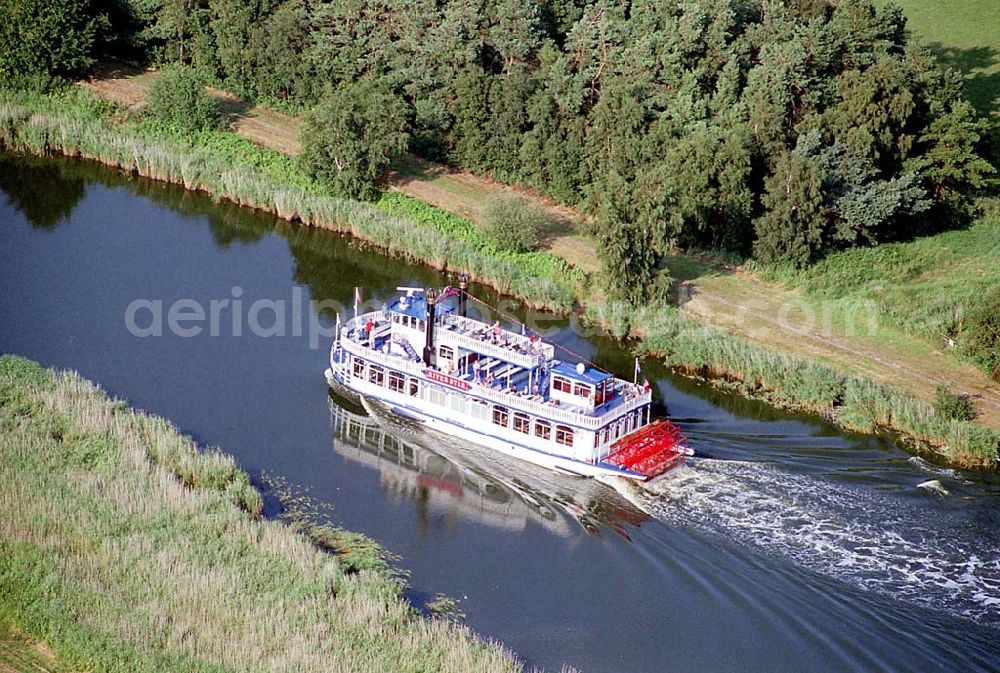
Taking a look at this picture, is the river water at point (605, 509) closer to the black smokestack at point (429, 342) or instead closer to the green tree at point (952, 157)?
the black smokestack at point (429, 342)

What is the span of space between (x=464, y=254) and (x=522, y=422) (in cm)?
1913

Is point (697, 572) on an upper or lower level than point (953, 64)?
lower

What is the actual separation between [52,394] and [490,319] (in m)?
22.0

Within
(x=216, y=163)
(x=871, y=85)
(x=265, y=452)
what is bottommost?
(x=265, y=452)

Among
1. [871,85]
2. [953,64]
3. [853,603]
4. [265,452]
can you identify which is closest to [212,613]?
[265,452]

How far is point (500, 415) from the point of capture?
5453cm

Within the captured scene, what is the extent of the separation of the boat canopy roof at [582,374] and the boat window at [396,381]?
6704 mm

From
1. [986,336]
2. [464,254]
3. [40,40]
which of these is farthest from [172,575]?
[40,40]

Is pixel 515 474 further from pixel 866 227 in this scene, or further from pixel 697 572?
pixel 866 227

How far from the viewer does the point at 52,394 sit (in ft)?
175

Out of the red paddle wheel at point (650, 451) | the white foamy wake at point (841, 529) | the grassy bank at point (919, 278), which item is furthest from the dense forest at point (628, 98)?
the white foamy wake at point (841, 529)

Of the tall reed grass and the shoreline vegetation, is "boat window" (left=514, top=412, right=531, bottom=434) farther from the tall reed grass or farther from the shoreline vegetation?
the tall reed grass

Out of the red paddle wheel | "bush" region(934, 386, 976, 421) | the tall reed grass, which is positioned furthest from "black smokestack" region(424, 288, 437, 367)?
"bush" region(934, 386, 976, 421)

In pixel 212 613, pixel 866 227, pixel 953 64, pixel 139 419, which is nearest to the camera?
pixel 212 613
